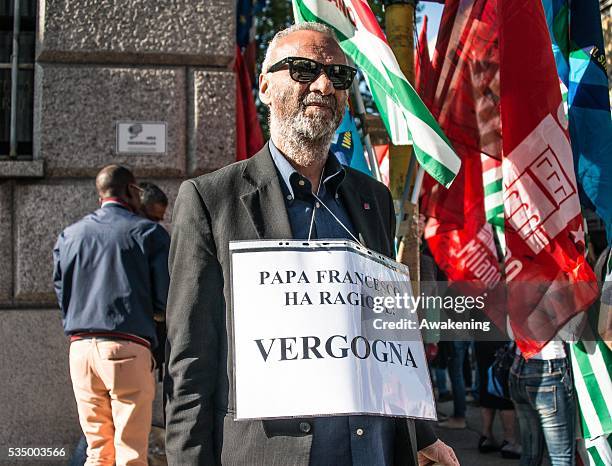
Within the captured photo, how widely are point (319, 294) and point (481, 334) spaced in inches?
128

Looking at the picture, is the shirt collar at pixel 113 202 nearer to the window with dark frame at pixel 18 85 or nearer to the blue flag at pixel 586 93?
the window with dark frame at pixel 18 85

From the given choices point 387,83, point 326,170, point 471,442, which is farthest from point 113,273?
point 471,442

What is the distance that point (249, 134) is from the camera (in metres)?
5.90

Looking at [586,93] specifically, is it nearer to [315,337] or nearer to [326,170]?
[326,170]

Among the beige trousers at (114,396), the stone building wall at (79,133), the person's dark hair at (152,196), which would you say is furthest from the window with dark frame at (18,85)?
the beige trousers at (114,396)

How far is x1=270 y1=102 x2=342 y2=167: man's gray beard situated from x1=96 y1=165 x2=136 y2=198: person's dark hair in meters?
2.53

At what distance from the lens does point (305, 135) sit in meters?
2.19

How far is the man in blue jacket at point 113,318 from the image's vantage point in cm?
435

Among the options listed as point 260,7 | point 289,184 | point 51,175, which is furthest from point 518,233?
point 260,7

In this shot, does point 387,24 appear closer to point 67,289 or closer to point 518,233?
point 518,233

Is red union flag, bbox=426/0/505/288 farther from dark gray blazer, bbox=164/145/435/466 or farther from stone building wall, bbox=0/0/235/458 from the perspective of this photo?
Answer: dark gray blazer, bbox=164/145/435/466

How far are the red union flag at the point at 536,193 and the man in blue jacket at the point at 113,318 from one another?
185 cm

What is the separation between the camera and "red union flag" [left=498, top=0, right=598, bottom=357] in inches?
Result: 151

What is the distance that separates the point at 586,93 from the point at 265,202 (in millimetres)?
2644
